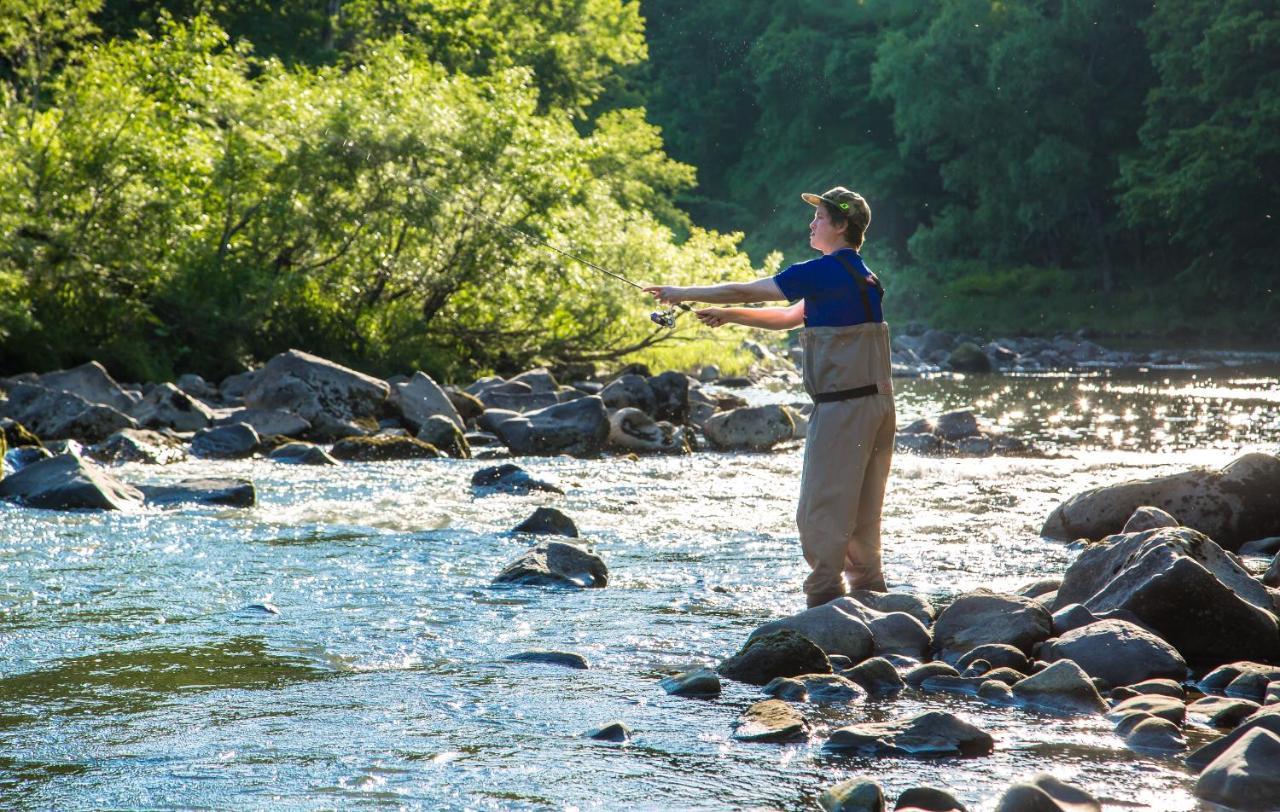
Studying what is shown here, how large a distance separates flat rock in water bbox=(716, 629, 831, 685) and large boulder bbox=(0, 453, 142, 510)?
6.22 meters

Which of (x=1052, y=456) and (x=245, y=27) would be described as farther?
(x=245, y=27)

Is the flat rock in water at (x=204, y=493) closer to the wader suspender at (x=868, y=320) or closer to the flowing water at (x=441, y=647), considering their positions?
the flowing water at (x=441, y=647)

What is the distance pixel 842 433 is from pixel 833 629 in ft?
2.83

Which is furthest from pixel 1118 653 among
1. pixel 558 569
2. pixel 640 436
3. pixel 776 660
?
pixel 640 436

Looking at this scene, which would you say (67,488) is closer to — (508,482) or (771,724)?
(508,482)

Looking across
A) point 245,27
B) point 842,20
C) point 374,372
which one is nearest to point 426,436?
point 374,372

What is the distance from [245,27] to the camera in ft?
124

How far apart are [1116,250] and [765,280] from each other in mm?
45222

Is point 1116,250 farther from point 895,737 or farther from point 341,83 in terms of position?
point 895,737

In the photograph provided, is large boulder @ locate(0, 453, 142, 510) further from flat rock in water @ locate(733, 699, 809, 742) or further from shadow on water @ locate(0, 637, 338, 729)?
flat rock in water @ locate(733, 699, 809, 742)

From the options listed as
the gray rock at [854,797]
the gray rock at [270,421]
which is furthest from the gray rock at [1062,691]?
the gray rock at [270,421]

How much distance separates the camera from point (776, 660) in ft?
19.9

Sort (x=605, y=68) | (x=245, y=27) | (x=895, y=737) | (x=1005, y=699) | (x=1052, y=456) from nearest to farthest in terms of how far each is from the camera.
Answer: (x=895, y=737)
(x=1005, y=699)
(x=1052, y=456)
(x=245, y=27)
(x=605, y=68)

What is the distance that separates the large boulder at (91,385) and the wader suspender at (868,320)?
39.0ft
